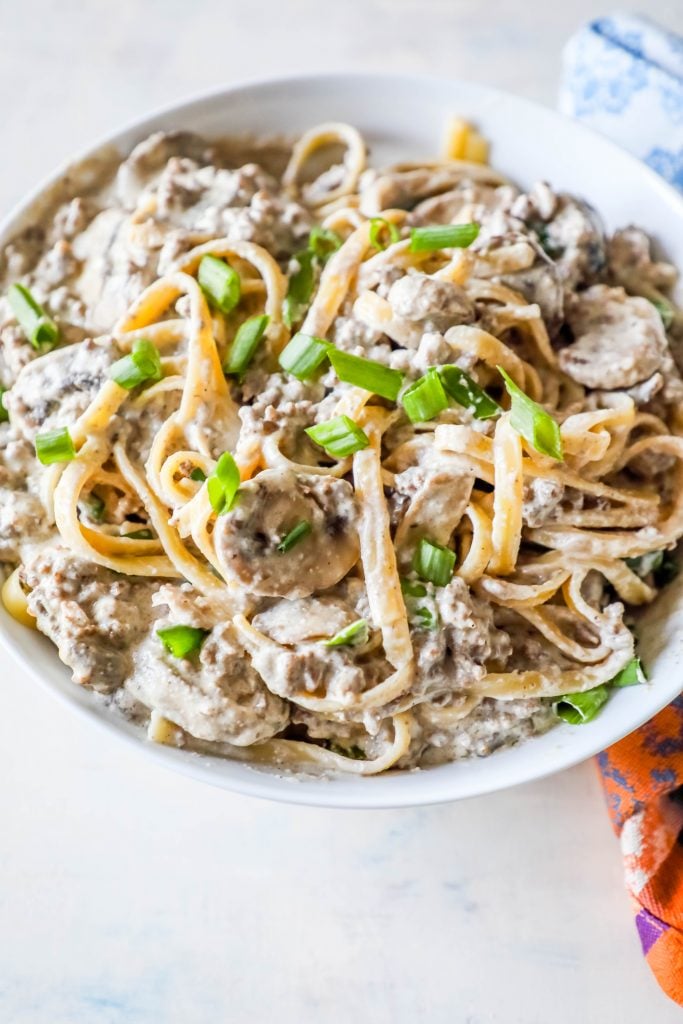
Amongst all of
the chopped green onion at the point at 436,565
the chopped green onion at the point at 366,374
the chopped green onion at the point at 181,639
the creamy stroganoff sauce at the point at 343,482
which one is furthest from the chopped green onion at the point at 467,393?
the chopped green onion at the point at 181,639

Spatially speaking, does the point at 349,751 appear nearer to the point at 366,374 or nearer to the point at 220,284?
the point at 366,374


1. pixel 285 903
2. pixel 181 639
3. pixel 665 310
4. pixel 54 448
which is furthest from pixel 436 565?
pixel 665 310

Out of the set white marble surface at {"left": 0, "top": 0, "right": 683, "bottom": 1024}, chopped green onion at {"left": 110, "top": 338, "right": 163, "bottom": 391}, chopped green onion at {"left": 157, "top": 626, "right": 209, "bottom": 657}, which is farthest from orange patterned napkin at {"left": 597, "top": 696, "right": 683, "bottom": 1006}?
chopped green onion at {"left": 110, "top": 338, "right": 163, "bottom": 391}

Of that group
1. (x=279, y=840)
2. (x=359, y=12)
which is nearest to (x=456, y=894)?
(x=279, y=840)

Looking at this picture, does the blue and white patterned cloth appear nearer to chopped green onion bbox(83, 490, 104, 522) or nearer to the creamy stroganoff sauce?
→ the creamy stroganoff sauce

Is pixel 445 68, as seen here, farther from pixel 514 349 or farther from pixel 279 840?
pixel 279 840

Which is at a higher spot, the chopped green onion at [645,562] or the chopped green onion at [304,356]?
the chopped green onion at [304,356]

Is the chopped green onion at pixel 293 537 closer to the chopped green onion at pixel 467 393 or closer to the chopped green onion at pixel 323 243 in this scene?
the chopped green onion at pixel 467 393
